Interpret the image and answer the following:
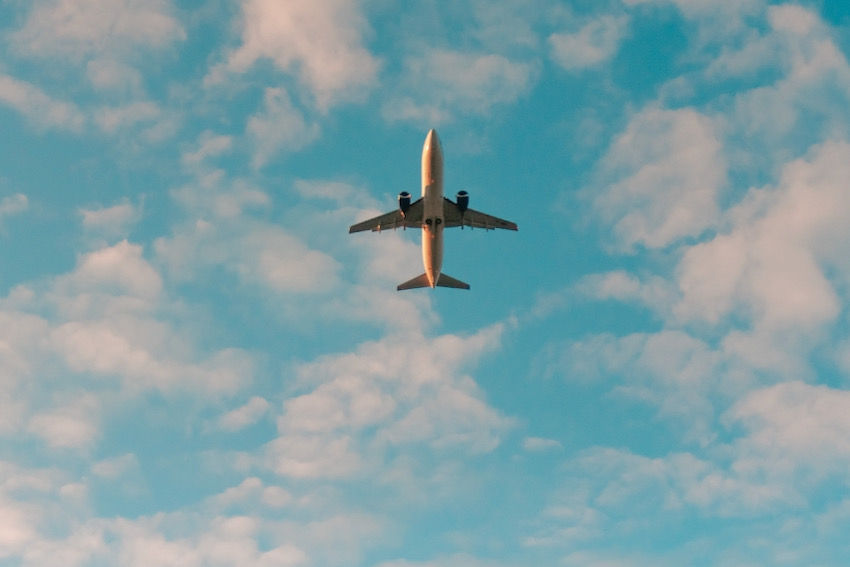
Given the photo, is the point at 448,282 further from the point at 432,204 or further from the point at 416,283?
the point at 432,204

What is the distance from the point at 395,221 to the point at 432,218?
7880 millimetres

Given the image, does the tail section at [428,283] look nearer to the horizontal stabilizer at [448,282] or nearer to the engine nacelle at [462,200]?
the horizontal stabilizer at [448,282]

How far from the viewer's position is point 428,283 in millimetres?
112312

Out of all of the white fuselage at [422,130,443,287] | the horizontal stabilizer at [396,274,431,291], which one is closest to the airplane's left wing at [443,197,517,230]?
the white fuselage at [422,130,443,287]

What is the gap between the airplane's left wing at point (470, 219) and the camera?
4139 inches

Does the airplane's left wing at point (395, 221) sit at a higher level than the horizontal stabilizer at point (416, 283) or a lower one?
higher

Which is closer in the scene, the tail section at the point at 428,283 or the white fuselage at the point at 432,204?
the white fuselage at the point at 432,204

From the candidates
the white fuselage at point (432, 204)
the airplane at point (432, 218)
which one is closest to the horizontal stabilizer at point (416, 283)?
the airplane at point (432, 218)

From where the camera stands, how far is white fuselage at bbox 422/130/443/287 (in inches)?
3821

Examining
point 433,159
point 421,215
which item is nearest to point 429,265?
point 421,215

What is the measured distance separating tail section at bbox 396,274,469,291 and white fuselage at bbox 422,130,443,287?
6.45 m

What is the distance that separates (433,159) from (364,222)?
1572 cm

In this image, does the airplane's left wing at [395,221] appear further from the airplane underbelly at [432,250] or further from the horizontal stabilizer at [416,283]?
the horizontal stabilizer at [416,283]

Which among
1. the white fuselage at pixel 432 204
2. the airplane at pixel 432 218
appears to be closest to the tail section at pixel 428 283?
the airplane at pixel 432 218
